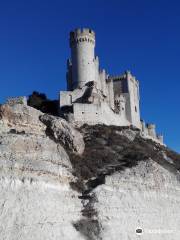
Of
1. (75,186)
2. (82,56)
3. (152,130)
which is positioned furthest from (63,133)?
(152,130)

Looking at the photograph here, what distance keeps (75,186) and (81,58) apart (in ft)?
95.2

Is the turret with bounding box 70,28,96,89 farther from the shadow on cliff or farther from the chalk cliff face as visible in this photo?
the chalk cliff face

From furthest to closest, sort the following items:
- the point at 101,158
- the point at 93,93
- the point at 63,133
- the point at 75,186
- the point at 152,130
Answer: the point at 152,130
the point at 93,93
the point at 101,158
the point at 63,133
the point at 75,186

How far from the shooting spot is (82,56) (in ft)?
231

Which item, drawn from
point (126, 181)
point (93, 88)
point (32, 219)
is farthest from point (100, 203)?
point (93, 88)

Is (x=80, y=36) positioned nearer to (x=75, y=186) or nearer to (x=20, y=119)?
(x=20, y=119)

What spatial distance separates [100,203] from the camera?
1720 inches

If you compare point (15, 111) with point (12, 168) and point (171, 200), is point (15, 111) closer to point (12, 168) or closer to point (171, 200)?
point (12, 168)

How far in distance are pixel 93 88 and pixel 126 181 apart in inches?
810

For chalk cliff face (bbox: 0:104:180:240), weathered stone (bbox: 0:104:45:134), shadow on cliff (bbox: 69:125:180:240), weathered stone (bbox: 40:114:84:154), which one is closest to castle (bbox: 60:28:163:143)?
shadow on cliff (bbox: 69:125:180:240)

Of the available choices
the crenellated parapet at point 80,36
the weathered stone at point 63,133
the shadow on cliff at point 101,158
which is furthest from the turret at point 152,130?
the weathered stone at point 63,133

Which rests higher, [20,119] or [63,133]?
[20,119]

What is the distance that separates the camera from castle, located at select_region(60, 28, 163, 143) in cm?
6291

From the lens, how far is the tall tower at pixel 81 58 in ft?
228
